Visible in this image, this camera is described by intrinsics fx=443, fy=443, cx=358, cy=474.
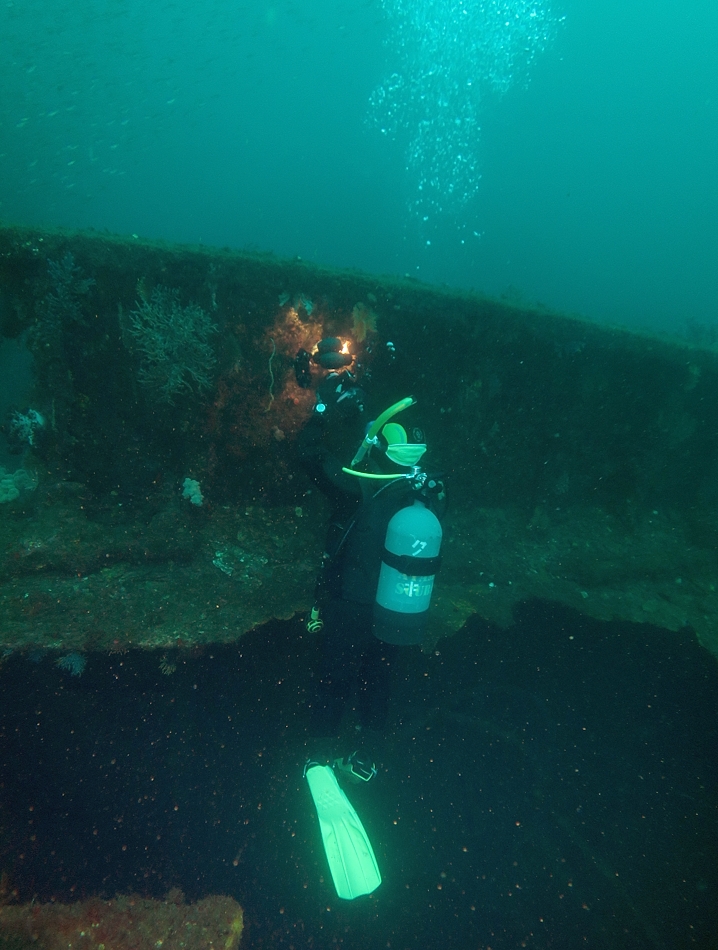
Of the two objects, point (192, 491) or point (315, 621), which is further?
point (192, 491)

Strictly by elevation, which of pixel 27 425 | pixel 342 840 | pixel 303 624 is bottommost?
pixel 342 840

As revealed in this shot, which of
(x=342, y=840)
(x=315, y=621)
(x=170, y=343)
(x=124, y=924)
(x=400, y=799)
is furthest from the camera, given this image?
(x=170, y=343)

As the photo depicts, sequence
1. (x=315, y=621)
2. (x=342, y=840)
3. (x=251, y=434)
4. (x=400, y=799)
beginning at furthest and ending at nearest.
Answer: (x=251, y=434) → (x=315, y=621) → (x=400, y=799) → (x=342, y=840)

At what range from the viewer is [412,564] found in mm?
3541

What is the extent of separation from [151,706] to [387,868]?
7.39 ft

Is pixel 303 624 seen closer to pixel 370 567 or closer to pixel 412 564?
pixel 370 567

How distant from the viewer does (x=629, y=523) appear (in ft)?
21.6

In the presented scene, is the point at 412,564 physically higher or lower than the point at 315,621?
higher

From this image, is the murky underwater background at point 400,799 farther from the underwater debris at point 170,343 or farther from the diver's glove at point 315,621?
the underwater debris at point 170,343

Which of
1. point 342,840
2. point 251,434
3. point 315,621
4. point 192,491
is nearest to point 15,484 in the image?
point 192,491

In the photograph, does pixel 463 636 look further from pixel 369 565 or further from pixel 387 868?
pixel 387 868

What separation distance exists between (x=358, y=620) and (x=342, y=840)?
1549 mm

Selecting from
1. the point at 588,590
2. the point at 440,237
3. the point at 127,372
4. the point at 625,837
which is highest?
the point at 440,237

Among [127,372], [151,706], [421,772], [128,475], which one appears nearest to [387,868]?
[421,772]
